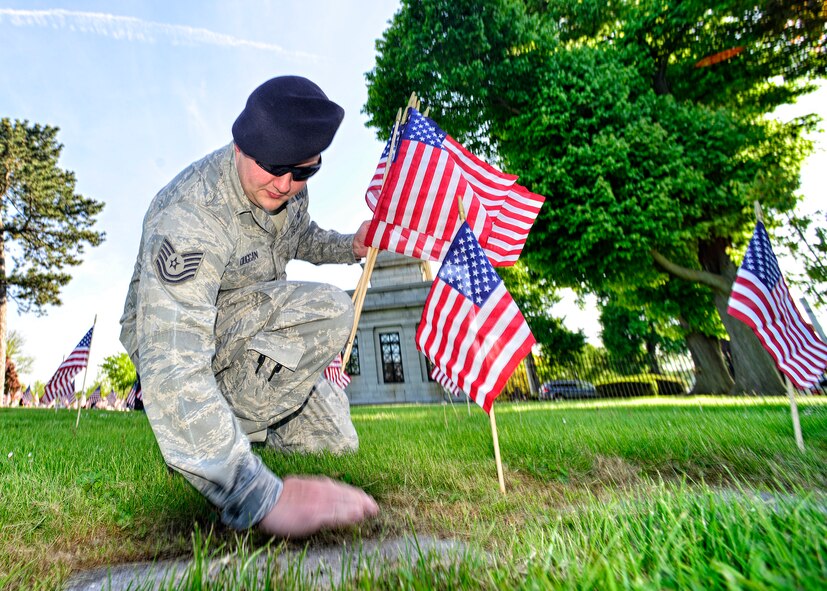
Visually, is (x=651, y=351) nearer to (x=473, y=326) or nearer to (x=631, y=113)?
(x=631, y=113)

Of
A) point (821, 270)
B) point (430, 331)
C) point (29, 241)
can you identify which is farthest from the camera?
point (29, 241)

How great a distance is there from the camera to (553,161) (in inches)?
464

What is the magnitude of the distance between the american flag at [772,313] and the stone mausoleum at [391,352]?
20901mm

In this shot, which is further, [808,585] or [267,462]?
[267,462]

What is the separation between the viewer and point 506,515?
72.6 inches

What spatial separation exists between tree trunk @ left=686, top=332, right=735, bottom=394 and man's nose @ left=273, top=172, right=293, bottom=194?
64.2 ft

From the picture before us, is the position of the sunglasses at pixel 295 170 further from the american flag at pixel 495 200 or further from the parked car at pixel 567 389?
the parked car at pixel 567 389

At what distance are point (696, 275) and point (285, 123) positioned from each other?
13.6 meters

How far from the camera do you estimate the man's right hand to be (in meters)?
1.54

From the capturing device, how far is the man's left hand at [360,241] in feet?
12.0

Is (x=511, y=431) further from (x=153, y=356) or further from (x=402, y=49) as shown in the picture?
(x=402, y=49)

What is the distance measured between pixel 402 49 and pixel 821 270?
38.4 ft

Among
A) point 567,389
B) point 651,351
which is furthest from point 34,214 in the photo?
point 651,351

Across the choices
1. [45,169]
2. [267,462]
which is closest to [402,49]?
[267,462]
